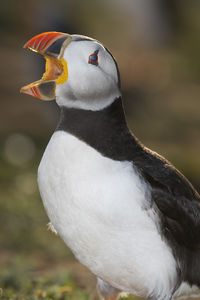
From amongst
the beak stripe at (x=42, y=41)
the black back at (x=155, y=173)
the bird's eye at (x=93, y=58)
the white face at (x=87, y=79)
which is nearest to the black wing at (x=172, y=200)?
the black back at (x=155, y=173)

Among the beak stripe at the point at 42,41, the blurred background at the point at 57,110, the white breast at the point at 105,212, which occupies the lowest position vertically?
the blurred background at the point at 57,110

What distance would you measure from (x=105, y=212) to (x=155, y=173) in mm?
432

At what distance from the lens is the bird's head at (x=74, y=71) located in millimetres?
3182

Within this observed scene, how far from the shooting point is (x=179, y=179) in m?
3.48

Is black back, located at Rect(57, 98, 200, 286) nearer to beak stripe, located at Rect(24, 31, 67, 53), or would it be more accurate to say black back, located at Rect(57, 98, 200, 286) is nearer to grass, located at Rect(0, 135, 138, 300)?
beak stripe, located at Rect(24, 31, 67, 53)

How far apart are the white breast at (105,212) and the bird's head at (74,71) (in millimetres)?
259

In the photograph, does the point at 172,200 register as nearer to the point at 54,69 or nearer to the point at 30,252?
the point at 54,69

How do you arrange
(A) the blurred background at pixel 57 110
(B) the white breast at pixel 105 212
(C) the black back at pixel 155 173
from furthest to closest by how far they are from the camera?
(A) the blurred background at pixel 57 110 < (C) the black back at pixel 155 173 < (B) the white breast at pixel 105 212

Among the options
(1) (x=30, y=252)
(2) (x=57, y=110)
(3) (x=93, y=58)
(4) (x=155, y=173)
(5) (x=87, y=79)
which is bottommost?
(2) (x=57, y=110)

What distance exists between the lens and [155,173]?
3.34 meters

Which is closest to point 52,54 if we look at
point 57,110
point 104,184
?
point 104,184

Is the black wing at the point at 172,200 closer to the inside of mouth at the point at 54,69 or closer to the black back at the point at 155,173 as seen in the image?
the black back at the point at 155,173

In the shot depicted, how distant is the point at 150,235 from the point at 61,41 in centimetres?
125

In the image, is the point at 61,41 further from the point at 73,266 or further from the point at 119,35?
the point at 119,35
